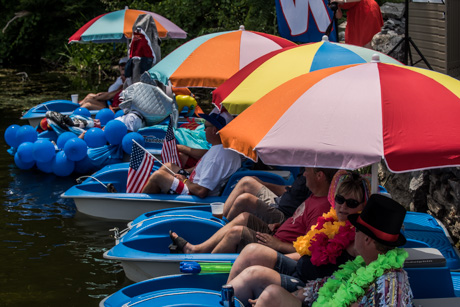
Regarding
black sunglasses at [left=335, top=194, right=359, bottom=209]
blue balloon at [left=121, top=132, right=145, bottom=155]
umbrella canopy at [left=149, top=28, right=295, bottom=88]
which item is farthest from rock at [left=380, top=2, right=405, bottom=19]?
black sunglasses at [left=335, top=194, right=359, bottom=209]

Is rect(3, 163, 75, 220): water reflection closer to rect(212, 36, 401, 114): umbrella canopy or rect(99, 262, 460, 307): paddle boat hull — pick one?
rect(212, 36, 401, 114): umbrella canopy

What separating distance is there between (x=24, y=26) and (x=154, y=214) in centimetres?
2013

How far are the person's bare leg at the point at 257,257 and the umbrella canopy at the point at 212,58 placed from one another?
3356mm

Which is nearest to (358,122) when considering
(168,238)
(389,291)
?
(389,291)

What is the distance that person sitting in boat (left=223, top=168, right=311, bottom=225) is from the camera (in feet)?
19.2

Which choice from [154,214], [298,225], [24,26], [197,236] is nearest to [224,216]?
[197,236]

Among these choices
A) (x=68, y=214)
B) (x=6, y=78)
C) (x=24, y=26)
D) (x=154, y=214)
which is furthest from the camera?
(x=24, y=26)

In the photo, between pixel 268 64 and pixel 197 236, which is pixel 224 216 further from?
pixel 268 64

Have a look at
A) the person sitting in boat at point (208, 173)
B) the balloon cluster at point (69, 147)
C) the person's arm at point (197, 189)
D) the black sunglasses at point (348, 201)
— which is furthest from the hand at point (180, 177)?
the black sunglasses at point (348, 201)

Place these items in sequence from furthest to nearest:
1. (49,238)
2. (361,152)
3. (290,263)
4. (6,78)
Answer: (6,78)
(49,238)
(290,263)
(361,152)

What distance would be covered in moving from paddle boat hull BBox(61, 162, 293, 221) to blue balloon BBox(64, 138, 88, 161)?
1.04 m

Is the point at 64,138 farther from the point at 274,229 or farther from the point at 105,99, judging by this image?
the point at 274,229

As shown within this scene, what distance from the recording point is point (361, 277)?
3793mm

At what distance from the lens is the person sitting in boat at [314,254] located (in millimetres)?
4375
